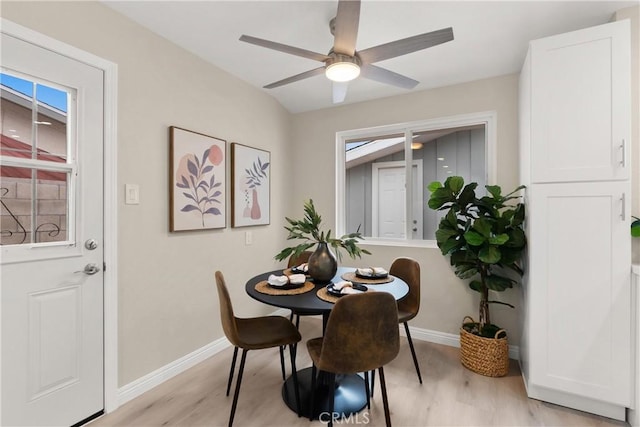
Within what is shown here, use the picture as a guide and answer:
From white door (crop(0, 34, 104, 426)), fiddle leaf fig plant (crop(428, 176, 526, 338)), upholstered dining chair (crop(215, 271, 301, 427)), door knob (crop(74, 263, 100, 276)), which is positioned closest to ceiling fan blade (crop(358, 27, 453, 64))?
fiddle leaf fig plant (crop(428, 176, 526, 338))

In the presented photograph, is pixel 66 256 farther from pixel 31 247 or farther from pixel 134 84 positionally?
pixel 134 84

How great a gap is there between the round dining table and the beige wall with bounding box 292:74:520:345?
1.01 metres

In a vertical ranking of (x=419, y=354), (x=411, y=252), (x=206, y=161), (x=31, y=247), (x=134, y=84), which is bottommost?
(x=419, y=354)

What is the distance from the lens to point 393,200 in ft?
10.9

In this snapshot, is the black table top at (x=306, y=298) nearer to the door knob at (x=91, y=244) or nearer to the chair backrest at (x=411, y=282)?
the chair backrest at (x=411, y=282)

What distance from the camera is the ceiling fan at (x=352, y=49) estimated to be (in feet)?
4.70

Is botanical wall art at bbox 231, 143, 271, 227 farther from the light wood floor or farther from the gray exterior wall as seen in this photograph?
the light wood floor

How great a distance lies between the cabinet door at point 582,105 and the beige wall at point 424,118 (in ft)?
2.24

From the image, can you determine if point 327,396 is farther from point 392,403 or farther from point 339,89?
point 339,89

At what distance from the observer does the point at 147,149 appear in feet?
6.80

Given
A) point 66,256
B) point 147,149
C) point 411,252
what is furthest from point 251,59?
point 411,252

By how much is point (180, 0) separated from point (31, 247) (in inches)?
64.1

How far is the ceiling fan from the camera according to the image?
1.43 meters

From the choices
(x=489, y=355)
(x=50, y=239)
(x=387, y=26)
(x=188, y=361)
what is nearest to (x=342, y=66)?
(x=387, y=26)
